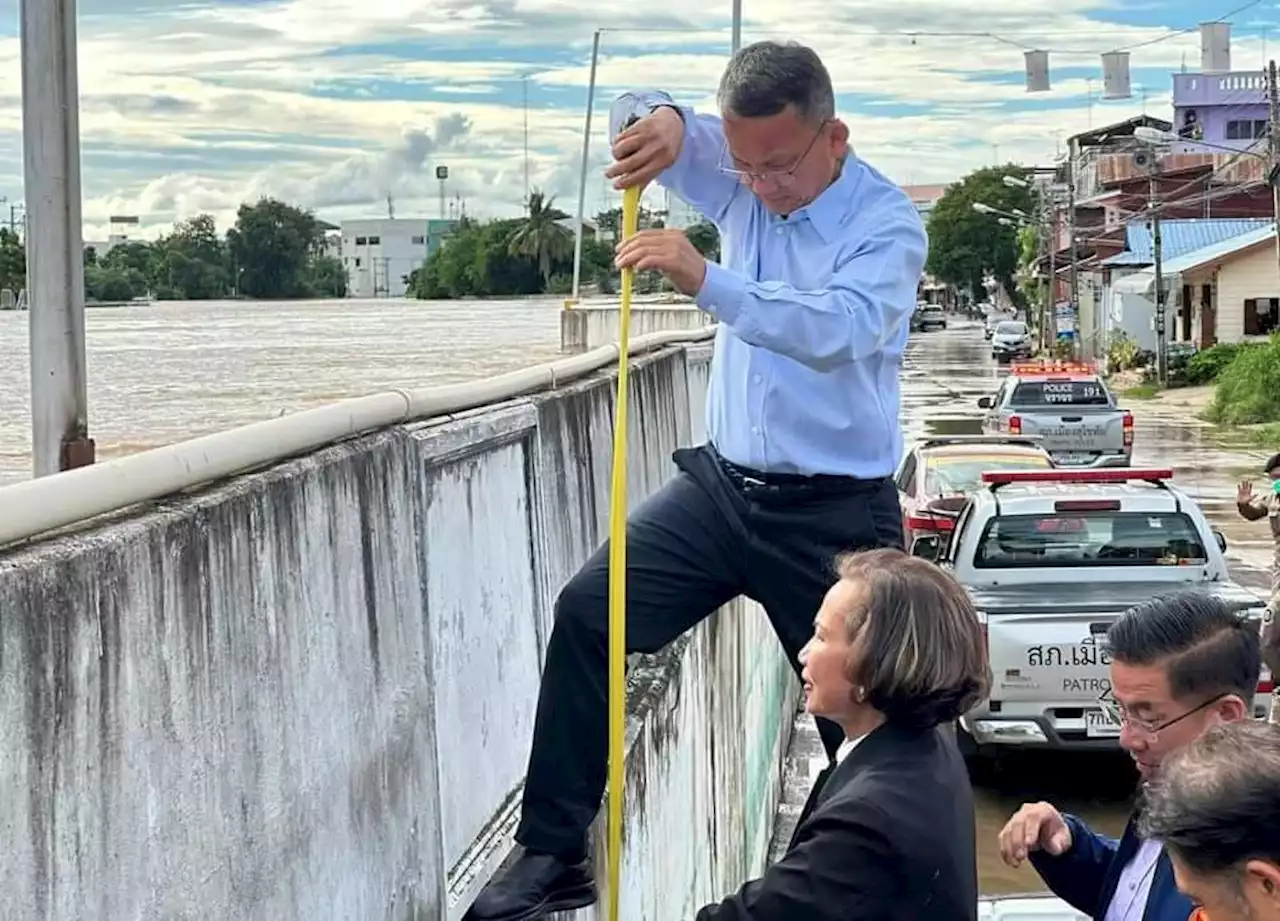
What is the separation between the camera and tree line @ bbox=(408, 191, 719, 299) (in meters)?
27.2

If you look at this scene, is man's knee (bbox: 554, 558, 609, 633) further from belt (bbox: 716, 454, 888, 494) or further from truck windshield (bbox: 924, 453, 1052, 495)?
truck windshield (bbox: 924, 453, 1052, 495)

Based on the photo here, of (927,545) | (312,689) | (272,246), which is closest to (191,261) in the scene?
(272,246)

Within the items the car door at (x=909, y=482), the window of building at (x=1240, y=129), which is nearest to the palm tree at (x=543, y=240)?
the car door at (x=909, y=482)

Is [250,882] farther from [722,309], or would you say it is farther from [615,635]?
[722,309]

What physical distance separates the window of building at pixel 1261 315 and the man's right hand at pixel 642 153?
45.8 metres

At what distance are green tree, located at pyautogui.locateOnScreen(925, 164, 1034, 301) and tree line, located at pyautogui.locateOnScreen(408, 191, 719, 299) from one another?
248 feet

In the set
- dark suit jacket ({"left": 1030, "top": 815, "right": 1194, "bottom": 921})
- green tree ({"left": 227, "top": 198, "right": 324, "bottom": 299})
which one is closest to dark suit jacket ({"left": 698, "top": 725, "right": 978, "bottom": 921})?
dark suit jacket ({"left": 1030, "top": 815, "right": 1194, "bottom": 921})

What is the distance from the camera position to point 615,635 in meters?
3.20

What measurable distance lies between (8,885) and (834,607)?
1.44 m

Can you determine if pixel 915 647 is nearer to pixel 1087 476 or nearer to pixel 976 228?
pixel 1087 476

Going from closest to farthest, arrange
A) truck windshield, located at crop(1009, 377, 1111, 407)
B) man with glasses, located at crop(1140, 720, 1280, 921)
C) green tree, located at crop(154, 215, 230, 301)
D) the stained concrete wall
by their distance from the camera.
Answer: man with glasses, located at crop(1140, 720, 1280, 921)
green tree, located at crop(154, 215, 230, 301)
the stained concrete wall
truck windshield, located at crop(1009, 377, 1111, 407)

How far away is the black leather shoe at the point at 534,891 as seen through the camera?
3.25m

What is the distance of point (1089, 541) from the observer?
9.62m

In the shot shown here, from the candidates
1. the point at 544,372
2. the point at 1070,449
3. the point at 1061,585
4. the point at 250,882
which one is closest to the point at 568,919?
the point at 250,882
